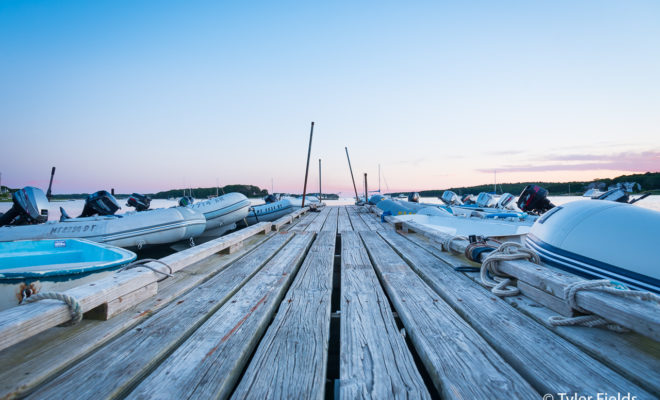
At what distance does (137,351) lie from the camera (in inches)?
50.7

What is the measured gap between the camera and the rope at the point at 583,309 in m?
1.33

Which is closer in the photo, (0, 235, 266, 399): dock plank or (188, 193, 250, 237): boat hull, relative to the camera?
(0, 235, 266, 399): dock plank

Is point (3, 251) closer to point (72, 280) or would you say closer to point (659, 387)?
point (72, 280)

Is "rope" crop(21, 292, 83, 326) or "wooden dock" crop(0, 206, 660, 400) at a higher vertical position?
"rope" crop(21, 292, 83, 326)

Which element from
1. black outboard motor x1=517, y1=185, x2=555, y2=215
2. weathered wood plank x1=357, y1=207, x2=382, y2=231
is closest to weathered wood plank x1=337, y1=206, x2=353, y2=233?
weathered wood plank x1=357, y1=207, x2=382, y2=231

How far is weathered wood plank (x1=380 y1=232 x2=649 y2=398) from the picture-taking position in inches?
40.9

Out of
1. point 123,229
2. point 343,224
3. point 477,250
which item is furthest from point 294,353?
point 123,229

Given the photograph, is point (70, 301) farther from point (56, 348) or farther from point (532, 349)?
point (532, 349)

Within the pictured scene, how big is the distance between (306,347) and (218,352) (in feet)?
1.30

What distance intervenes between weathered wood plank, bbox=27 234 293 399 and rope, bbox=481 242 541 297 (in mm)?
1864

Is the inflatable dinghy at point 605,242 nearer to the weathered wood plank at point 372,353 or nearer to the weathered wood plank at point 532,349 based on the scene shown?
the weathered wood plank at point 532,349

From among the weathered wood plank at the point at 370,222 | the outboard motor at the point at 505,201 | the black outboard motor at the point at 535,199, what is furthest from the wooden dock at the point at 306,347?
the outboard motor at the point at 505,201

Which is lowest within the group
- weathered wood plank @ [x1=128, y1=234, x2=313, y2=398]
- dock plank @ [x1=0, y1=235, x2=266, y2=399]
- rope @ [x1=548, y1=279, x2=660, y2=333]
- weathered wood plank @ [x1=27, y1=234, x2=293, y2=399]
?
weathered wood plank @ [x1=128, y1=234, x2=313, y2=398]

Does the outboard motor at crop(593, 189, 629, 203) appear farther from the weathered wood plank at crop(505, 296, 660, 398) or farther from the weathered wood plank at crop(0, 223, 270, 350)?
the weathered wood plank at crop(0, 223, 270, 350)
